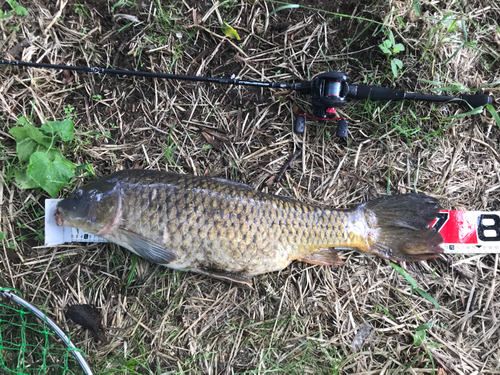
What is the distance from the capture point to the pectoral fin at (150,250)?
91.7 inches

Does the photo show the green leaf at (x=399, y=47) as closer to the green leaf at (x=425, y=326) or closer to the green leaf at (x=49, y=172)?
the green leaf at (x=425, y=326)

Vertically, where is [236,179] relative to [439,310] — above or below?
above

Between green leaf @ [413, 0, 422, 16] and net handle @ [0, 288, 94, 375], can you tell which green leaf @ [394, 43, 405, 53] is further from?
Result: net handle @ [0, 288, 94, 375]

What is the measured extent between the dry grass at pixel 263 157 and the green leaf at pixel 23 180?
0.11m

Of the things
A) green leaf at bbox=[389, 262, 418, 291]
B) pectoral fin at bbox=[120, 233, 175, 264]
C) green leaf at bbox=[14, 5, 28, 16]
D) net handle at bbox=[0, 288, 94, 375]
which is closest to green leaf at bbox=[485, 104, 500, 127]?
green leaf at bbox=[389, 262, 418, 291]

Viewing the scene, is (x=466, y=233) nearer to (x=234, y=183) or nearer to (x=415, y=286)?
(x=415, y=286)

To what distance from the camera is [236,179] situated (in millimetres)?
2760

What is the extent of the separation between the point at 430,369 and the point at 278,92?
269 cm

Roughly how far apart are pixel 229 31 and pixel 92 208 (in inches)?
74.6

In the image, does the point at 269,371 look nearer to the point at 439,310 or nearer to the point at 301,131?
the point at 439,310

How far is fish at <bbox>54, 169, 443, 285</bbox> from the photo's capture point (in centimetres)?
232

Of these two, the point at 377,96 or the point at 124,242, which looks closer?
the point at 124,242

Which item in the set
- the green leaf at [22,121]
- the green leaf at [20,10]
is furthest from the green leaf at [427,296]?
the green leaf at [20,10]

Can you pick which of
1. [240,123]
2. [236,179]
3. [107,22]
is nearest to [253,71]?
[240,123]
